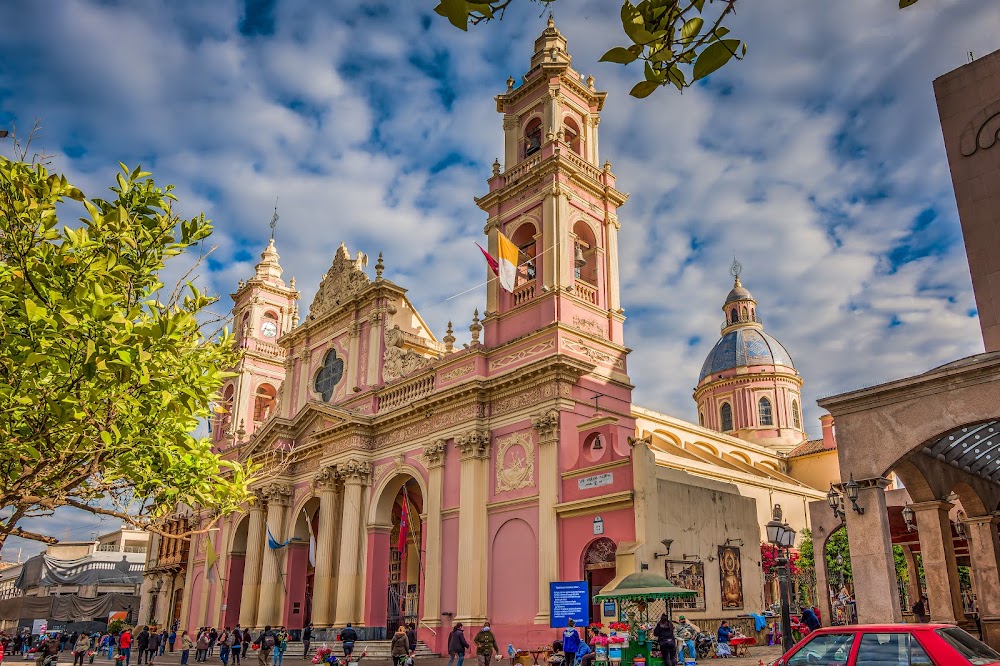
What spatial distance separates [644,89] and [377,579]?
26.2m

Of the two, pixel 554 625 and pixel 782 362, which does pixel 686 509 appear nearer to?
pixel 554 625

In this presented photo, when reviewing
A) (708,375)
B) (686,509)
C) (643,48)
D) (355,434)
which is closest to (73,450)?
(643,48)

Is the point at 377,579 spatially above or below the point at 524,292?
below

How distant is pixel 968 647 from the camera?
7523 millimetres

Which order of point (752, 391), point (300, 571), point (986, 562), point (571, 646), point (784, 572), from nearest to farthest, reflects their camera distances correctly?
point (784, 572) < point (986, 562) < point (571, 646) < point (300, 571) < point (752, 391)

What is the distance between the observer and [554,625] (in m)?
20.0

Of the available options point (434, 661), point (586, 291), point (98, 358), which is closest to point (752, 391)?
point (586, 291)

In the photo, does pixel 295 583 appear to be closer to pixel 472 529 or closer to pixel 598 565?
pixel 472 529

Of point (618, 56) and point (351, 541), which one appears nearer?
point (618, 56)

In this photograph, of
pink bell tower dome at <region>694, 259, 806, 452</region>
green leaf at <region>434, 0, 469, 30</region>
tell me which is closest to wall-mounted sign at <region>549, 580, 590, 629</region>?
green leaf at <region>434, 0, 469, 30</region>

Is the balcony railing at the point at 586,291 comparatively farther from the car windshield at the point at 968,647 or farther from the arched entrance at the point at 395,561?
the car windshield at the point at 968,647

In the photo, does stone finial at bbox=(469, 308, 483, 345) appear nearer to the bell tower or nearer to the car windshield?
the bell tower

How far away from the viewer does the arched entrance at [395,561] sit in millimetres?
27219

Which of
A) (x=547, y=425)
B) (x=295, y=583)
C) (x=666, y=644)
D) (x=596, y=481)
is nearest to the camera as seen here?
(x=666, y=644)
